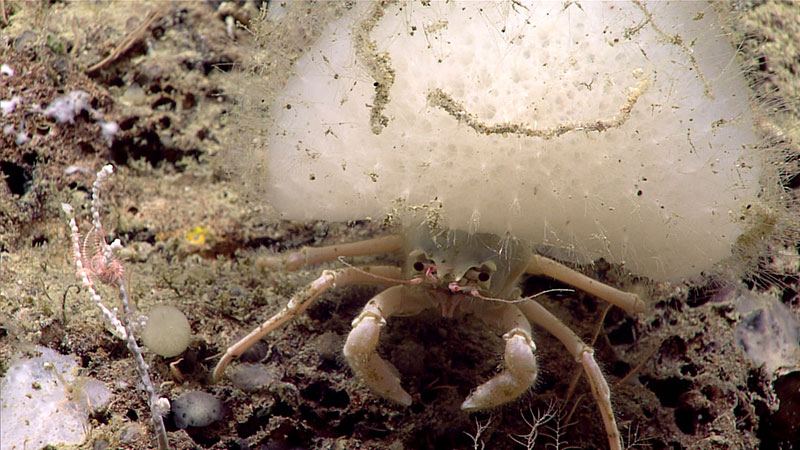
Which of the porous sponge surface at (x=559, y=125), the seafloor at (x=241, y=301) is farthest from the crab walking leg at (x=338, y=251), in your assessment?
the porous sponge surface at (x=559, y=125)

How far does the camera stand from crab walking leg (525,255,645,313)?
2982 millimetres

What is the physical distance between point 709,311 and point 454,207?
5.67 ft

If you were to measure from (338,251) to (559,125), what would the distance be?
141 centimetres

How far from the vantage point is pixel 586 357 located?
8.72 feet

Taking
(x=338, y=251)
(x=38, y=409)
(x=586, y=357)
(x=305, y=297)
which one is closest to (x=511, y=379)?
(x=586, y=357)

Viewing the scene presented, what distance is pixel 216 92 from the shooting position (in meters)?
3.83

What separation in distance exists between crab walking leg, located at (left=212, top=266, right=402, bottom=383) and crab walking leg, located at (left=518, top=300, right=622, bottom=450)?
2.44 ft

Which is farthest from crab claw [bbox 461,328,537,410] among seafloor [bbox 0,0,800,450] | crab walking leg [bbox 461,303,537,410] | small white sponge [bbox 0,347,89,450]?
small white sponge [bbox 0,347,89,450]

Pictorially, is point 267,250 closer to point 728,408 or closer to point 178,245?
point 178,245

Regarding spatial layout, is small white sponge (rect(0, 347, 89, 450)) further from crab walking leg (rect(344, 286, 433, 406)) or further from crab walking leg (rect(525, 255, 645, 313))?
crab walking leg (rect(525, 255, 645, 313))

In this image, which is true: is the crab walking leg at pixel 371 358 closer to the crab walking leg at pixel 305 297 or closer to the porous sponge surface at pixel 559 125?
the crab walking leg at pixel 305 297

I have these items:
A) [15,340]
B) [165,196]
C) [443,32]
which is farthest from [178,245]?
[443,32]

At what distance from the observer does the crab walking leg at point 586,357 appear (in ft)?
8.39

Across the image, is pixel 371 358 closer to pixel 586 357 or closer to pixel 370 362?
pixel 370 362
